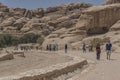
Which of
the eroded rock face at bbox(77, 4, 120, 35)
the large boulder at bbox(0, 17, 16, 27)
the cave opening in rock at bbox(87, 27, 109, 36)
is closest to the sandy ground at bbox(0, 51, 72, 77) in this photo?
the cave opening in rock at bbox(87, 27, 109, 36)

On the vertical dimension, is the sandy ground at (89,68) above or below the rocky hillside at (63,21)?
below

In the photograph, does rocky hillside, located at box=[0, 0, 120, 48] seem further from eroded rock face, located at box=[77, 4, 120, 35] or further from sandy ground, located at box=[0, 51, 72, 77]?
sandy ground, located at box=[0, 51, 72, 77]

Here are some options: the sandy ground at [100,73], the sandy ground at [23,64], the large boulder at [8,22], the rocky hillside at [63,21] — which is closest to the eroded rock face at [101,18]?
the rocky hillside at [63,21]

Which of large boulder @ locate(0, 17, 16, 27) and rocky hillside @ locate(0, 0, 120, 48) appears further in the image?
large boulder @ locate(0, 17, 16, 27)

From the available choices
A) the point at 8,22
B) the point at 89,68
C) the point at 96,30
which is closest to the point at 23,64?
the point at 89,68

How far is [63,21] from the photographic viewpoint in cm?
10931

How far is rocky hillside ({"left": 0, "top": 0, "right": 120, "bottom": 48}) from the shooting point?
60.3 m

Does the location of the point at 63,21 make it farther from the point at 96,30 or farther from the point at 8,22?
the point at 96,30

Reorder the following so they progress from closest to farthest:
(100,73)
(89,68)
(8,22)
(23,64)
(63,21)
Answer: (100,73) → (89,68) → (23,64) → (63,21) → (8,22)

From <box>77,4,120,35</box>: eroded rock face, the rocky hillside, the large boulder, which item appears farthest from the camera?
the large boulder

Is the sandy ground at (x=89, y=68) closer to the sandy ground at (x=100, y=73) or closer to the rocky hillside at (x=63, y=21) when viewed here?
the sandy ground at (x=100, y=73)

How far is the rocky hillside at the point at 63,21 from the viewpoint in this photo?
198ft

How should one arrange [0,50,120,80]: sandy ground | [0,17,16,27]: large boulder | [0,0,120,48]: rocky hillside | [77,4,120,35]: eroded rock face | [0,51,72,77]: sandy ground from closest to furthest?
[0,50,120,80]: sandy ground → [0,51,72,77]: sandy ground → [77,4,120,35]: eroded rock face → [0,0,120,48]: rocky hillside → [0,17,16,27]: large boulder

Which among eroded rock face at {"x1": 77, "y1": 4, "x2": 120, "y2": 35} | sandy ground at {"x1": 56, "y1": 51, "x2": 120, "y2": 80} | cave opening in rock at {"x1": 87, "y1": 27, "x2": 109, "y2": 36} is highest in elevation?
eroded rock face at {"x1": 77, "y1": 4, "x2": 120, "y2": 35}
